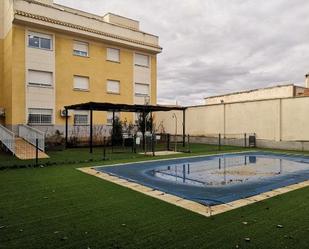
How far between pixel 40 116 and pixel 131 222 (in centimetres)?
1756

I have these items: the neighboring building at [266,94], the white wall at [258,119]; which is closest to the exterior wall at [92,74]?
the white wall at [258,119]

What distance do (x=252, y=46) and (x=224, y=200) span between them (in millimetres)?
21766

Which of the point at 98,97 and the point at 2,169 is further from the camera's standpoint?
the point at 98,97

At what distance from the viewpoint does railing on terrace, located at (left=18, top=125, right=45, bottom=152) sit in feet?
48.5

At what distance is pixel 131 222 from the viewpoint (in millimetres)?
4395

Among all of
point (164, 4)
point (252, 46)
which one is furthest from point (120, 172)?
point (252, 46)

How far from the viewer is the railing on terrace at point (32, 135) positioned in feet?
48.5

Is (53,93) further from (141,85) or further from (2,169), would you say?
(2,169)

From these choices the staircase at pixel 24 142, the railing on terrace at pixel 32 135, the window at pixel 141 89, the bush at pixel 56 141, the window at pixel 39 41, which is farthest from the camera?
the window at pixel 141 89

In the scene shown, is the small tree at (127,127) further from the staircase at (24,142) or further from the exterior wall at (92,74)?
the staircase at (24,142)

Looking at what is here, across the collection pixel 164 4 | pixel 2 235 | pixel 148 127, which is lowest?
pixel 2 235

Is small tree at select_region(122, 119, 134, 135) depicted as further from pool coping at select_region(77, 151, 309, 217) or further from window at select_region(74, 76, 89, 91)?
pool coping at select_region(77, 151, 309, 217)

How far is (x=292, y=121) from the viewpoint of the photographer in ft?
59.1

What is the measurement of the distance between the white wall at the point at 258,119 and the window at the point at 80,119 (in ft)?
30.8
